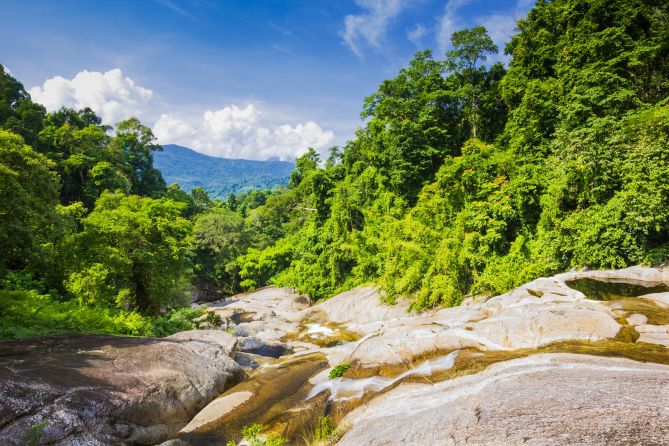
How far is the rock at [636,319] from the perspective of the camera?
34.5 ft

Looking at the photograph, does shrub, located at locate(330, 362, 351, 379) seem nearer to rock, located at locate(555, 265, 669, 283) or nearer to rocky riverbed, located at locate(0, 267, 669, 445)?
rocky riverbed, located at locate(0, 267, 669, 445)

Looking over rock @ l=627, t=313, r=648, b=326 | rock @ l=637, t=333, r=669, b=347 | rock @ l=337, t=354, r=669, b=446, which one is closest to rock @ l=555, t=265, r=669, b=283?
rock @ l=627, t=313, r=648, b=326

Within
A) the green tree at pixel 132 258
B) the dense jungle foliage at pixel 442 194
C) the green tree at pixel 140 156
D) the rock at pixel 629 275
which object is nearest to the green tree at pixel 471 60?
the dense jungle foliage at pixel 442 194

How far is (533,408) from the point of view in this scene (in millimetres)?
5297

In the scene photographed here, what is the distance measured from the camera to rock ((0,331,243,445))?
7219 mm

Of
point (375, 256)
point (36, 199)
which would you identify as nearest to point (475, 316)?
point (375, 256)

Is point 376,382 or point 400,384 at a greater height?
point 400,384

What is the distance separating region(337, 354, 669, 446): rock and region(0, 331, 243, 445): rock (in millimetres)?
5311

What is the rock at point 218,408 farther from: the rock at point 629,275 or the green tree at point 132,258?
the rock at point 629,275

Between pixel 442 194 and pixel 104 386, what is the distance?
79.5 feet

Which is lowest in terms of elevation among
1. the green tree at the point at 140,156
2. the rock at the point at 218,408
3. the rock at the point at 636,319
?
the rock at the point at 218,408

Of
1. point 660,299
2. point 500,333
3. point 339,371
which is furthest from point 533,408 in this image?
point 660,299

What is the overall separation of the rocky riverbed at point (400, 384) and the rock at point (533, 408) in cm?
3

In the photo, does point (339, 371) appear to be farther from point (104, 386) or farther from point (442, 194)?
point (442, 194)
